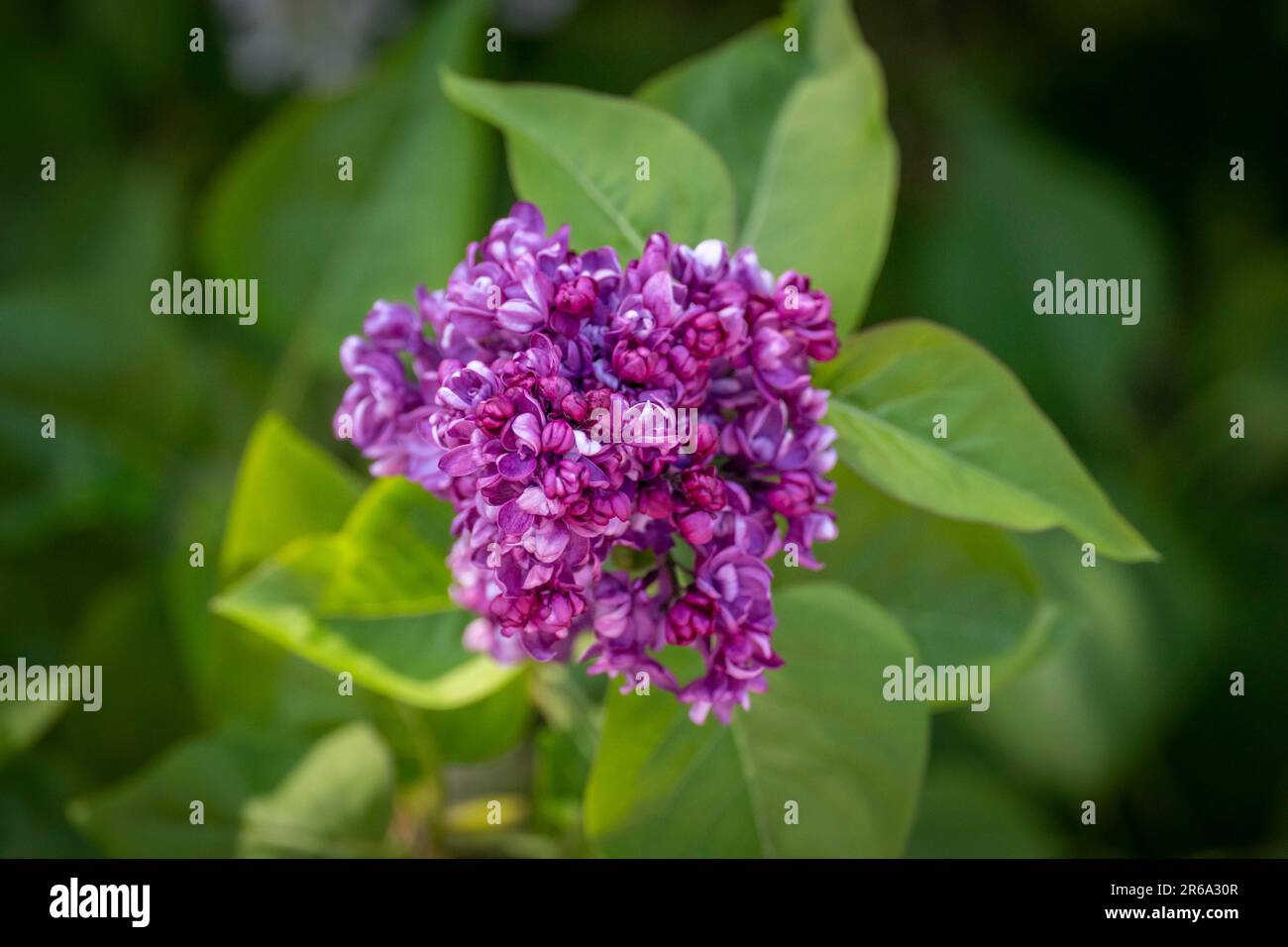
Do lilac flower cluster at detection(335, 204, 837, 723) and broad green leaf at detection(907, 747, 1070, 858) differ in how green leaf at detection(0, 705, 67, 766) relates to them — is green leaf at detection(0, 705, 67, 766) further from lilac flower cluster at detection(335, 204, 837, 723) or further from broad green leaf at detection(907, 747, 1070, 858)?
broad green leaf at detection(907, 747, 1070, 858)

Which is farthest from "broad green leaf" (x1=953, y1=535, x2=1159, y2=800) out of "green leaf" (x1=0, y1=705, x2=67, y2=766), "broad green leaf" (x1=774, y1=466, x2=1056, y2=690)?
"green leaf" (x1=0, y1=705, x2=67, y2=766)

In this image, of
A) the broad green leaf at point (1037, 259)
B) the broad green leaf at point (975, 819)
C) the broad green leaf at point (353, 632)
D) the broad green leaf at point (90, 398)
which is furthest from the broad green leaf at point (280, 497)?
the broad green leaf at point (1037, 259)

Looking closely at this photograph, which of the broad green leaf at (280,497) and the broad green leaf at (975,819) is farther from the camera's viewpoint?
the broad green leaf at (975,819)

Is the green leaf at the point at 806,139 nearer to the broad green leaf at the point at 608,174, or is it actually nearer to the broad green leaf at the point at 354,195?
the broad green leaf at the point at 608,174

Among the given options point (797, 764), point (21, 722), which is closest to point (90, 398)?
point (21, 722)
